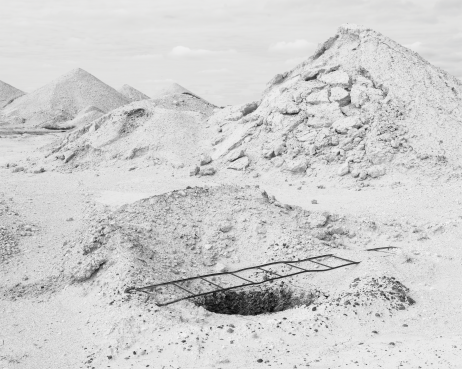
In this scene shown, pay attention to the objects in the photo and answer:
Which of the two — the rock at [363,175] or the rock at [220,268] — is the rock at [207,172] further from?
the rock at [220,268]

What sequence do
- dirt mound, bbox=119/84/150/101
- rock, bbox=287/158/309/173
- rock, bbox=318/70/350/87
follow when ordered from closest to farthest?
rock, bbox=287/158/309/173 → rock, bbox=318/70/350/87 → dirt mound, bbox=119/84/150/101

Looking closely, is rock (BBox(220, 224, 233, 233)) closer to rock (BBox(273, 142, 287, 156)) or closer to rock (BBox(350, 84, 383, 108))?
rock (BBox(273, 142, 287, 156))

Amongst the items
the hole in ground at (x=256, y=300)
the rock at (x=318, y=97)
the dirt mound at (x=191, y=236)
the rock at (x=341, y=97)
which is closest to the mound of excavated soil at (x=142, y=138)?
the rock at (x=318, y=97)

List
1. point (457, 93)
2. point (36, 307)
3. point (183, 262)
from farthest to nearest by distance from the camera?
point (457, 93) → point (183, 262) → point (36, 307)

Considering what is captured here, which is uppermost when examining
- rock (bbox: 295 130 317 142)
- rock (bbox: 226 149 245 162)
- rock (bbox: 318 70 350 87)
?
rock (bbox: 318 70 350 87)

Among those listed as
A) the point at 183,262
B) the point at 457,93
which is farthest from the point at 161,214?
the point at 457,93

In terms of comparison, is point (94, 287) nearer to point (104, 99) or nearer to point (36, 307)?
point (36, 307)

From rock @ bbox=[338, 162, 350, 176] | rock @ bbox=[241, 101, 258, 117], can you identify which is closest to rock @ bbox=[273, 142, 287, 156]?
rock @ bbox=[338, 162, 350, 176]
